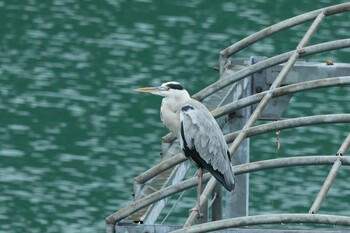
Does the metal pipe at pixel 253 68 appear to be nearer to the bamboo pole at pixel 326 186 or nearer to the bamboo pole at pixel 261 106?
the bamboo pole at pixel 261 106

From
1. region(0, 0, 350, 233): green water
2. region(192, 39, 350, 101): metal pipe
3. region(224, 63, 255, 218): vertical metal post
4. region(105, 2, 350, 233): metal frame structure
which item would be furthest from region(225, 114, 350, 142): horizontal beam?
region(0, 0, 350, 233): green water

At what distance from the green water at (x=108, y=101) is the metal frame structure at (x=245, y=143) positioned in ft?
30.3

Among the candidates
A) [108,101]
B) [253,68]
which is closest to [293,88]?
[253,68]

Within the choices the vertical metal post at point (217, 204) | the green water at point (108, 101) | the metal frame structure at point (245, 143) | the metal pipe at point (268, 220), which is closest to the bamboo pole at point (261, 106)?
the metal frame structure at point (245, 143)

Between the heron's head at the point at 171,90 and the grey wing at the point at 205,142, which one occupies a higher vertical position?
the heron's head at the point at 171,90

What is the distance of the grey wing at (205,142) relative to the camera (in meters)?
12.2

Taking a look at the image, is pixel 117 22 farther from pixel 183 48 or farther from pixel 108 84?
pixel 108 84

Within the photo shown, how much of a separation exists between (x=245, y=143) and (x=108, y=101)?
1549 cm

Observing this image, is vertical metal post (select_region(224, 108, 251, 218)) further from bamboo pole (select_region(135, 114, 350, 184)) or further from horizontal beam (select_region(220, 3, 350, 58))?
bamboo pole (select_region(135, 114, 350, 184))

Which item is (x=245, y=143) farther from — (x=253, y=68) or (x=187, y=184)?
(x=187, y=184)

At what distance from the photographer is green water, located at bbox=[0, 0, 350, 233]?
27.0 meters

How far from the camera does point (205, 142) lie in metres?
12.5

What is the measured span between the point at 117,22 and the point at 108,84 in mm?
6236

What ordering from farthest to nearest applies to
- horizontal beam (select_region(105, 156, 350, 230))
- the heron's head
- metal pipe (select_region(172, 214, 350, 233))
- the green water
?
the green water
the heron's head
horizontal beam (select_region(105, 156, 350, 230))
metal pipe (select_region(172, 214, 350, 233))
